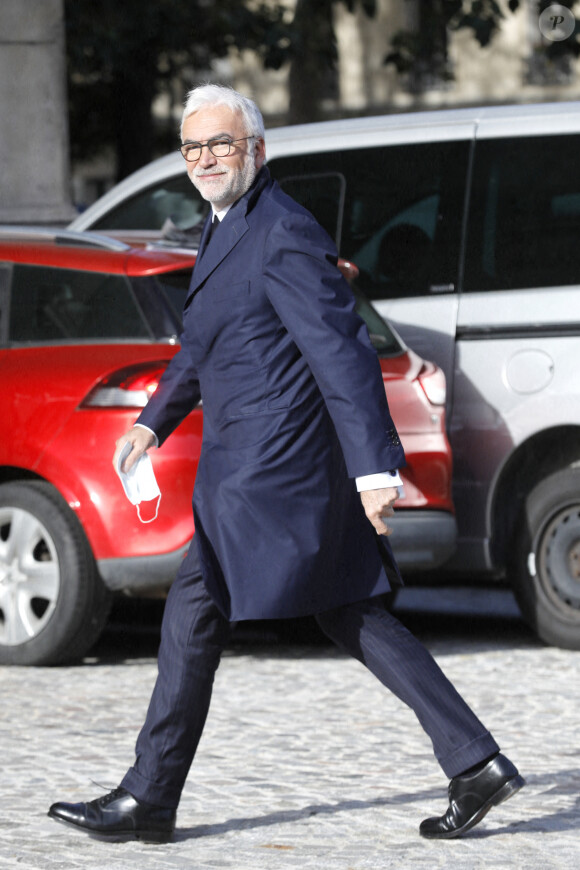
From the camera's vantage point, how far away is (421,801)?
5.03 m

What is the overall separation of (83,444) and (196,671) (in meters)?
2.71

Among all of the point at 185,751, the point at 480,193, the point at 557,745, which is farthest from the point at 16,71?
the point at 185,751

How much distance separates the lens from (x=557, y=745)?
5.82 metres

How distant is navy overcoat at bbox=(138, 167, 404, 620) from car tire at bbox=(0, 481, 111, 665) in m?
2.73

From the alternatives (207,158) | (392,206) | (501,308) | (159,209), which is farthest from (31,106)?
(207,158)

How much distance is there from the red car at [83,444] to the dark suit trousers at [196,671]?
2513 millimetres

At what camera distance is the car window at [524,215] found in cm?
797

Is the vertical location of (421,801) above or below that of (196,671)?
below

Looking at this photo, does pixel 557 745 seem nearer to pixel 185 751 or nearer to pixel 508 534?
pixel 185 751

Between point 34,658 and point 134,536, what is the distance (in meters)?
0.63

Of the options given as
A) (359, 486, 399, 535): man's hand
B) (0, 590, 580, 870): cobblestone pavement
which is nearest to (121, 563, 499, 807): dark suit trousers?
(0, 590, 580, 870): cobblestone pavement

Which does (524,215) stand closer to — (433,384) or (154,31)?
(433,384)

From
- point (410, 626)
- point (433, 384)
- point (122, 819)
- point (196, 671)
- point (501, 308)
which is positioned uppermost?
point (501, 308)

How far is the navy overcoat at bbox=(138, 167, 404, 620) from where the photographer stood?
4242 mm
